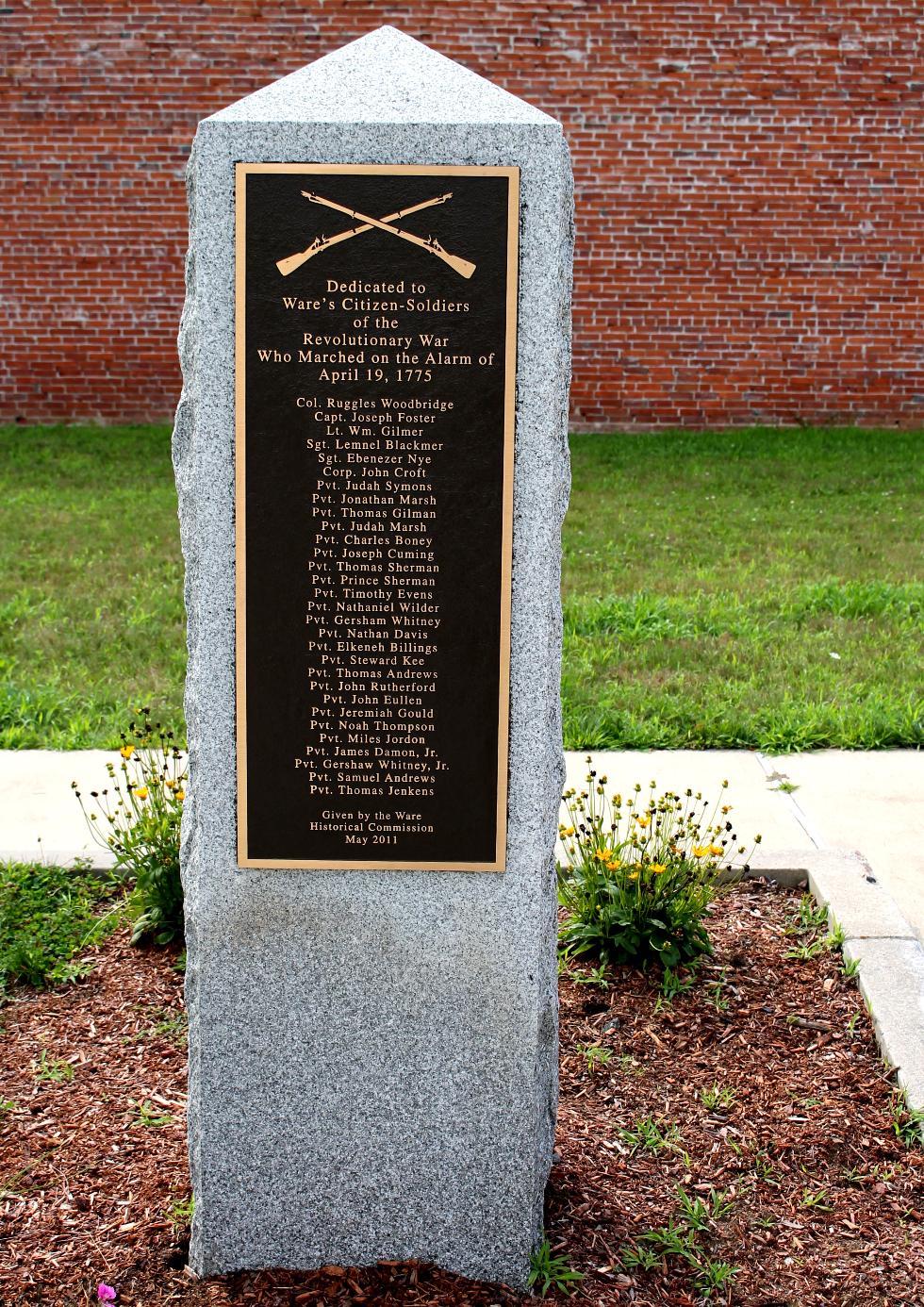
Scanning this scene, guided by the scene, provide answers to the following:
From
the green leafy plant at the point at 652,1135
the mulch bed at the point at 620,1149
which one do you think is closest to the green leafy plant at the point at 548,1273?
the mulch bed at the point at 620,1149

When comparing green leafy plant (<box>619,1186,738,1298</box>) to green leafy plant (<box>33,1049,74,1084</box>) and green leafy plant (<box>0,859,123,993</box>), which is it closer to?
green leafy plant (<box>33,1049,74,1084</box>)

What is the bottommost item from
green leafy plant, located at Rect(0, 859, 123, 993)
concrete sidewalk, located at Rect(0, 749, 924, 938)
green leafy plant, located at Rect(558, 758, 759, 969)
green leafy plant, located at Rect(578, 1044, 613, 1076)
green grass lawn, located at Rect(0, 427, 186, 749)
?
green grass lawn, located at Rect(0, 427, 186, 749)

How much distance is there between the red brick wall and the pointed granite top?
385 inches

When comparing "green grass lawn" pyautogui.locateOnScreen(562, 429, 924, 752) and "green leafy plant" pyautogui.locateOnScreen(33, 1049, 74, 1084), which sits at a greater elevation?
"green leafy plant" pyautogui.locateOnScreen(33, 1049, 74, 1084)

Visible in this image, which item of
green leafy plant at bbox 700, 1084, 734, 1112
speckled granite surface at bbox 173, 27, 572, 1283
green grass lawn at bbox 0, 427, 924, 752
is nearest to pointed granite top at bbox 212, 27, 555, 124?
speckled granite surface at bbox 173, 27, 572, 1283

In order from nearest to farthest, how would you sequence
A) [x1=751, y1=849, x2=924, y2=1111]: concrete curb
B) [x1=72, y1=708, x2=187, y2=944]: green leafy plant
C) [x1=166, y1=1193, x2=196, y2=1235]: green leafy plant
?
1. [x1=166, y1=1193, x2=196, y2=1235]: green leafy plant
2. [x1=751, y1=849, x2=924, y2=1111]: concrete curb
3. [x1=72, y1=708, x2=187, y2=944]: green leafy plant

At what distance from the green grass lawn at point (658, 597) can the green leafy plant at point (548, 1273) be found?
2.85 m

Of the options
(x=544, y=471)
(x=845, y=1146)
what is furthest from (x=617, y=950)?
(x=544, y=471)

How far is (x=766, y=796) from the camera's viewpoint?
4883 millimetres

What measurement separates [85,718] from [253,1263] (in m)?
3.18

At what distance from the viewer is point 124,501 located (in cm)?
966

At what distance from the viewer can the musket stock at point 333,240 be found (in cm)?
234

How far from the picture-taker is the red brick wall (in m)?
11.5

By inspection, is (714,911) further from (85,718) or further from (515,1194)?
(85,718)
